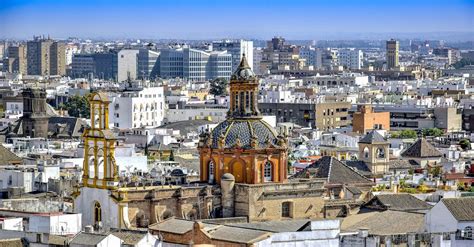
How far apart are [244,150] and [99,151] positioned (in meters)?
5.24

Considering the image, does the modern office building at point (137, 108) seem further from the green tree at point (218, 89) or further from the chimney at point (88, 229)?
the chimney at point (88, 229)

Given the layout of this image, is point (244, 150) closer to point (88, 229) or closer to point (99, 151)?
point (99, 151)

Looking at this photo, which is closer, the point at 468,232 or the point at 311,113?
the point at 468,232

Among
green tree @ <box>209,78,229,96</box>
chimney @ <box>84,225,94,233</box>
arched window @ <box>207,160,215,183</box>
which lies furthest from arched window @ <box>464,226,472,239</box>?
green tree @ <box>209,78,229,96</box>

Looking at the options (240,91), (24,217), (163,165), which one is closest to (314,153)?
(163,165)

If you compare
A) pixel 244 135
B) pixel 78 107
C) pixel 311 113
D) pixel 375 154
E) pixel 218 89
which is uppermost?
pixel 244 135

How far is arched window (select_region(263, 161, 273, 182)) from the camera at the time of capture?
194ft

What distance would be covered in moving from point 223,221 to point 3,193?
47.1ft

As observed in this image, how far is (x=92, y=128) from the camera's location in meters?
57.0

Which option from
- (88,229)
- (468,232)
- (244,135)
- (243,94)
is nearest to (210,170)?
(244,135)

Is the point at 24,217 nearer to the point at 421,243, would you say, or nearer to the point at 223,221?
the point at 223,221

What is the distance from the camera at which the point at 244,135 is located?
2325 inches

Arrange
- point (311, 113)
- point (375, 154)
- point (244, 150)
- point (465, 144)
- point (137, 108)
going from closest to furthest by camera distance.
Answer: point (244, 150)
point (375, 154)
point (465, 144)
point (137, 108)
point (311, 113)

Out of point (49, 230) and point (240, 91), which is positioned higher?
point (240, 91)
